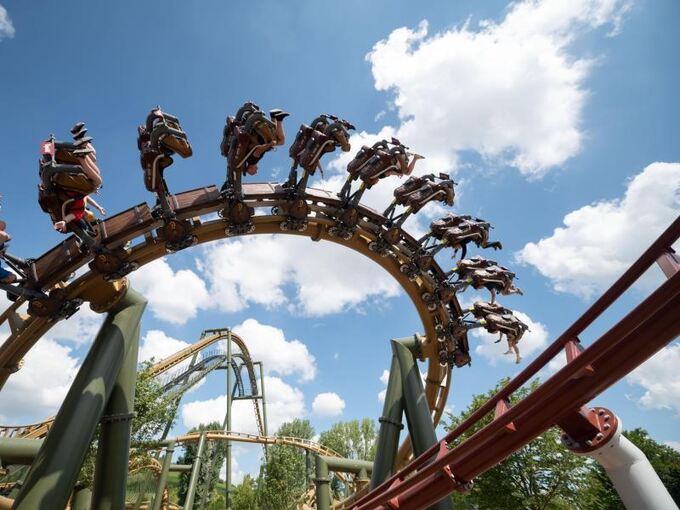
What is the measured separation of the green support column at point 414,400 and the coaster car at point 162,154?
11.8ft

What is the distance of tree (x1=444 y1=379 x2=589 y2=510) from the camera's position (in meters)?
13.0

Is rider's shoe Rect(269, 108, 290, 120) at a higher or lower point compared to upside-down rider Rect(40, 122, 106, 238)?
higher

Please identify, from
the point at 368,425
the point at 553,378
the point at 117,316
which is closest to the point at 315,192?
the point at 117,316

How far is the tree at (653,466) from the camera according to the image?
65.3 ft

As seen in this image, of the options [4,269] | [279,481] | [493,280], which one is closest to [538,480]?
[279,481]

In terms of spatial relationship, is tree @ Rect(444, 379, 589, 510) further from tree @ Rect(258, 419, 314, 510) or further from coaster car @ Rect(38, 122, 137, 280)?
coaster car @ Rect(38, 122, 137, 280)

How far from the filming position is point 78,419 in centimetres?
393

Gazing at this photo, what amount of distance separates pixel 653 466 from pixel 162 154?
3110 centimetres

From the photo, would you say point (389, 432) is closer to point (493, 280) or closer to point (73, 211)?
point (493, 280)

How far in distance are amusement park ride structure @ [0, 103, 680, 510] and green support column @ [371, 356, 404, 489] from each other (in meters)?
0.02

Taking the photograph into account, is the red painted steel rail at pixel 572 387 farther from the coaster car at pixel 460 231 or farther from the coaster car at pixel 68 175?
the coaster car at pixel 68 175

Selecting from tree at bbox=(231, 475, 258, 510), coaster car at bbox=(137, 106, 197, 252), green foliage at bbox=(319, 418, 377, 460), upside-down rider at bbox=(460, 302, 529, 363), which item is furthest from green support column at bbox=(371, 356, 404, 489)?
green foliage at bbox=(319, 418, 377, 460)

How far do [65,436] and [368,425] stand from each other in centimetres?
3370

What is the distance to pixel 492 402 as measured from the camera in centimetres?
324
